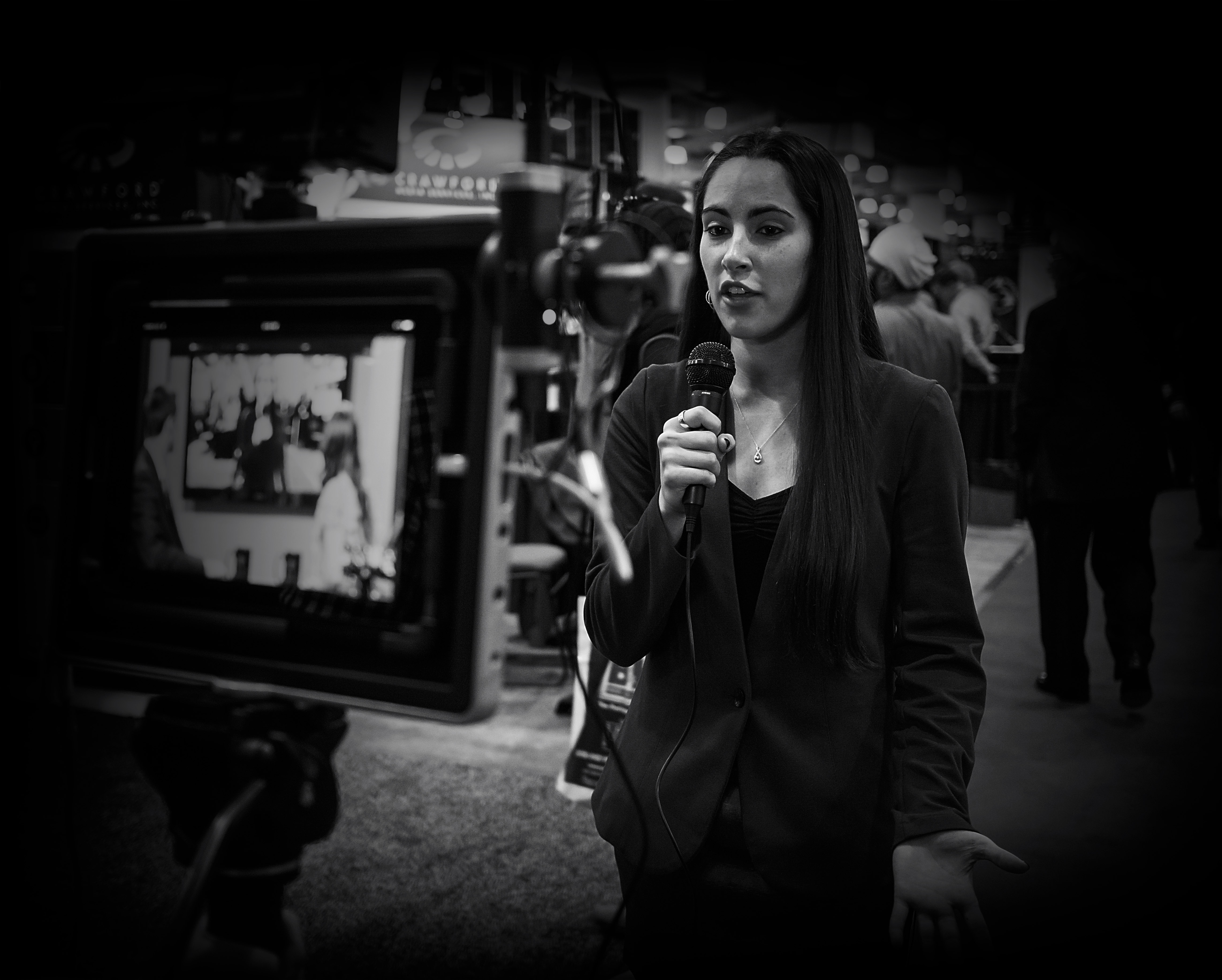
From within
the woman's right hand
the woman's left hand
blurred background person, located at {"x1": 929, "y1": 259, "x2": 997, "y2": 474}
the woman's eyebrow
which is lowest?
the woman's left hand

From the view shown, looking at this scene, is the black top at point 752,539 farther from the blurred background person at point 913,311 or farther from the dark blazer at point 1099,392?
the dark blazer at point 1099,392

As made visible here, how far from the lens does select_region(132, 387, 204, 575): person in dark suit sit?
885 mm

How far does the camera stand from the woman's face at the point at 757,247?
105 centimetres

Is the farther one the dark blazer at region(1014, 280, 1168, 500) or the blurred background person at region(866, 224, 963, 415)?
the dark blazer at region(1014, 280, 1168, 500)

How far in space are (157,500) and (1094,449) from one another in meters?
3.52

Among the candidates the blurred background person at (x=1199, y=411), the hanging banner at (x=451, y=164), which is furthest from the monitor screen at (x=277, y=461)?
the blurred background person at (x=1199, y=411)

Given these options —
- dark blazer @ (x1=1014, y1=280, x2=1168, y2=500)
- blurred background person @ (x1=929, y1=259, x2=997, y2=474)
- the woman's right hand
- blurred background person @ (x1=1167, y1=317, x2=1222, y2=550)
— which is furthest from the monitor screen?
blurred background person @ (x1=929, y1=259, x2=997, y2=474)

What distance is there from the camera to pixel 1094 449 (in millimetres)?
3691

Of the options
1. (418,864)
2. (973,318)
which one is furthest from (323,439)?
(973,318)

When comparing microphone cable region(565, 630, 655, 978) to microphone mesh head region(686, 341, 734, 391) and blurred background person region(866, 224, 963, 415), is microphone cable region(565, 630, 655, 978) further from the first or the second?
blurred background person region(866, 224, 963, 415)

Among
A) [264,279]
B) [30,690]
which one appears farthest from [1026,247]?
[264,279]

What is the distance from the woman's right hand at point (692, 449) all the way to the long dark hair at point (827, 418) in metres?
0.13

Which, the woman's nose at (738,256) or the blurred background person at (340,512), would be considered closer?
the blurred background person at (340,512)

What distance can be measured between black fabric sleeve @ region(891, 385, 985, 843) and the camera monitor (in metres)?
0.47
